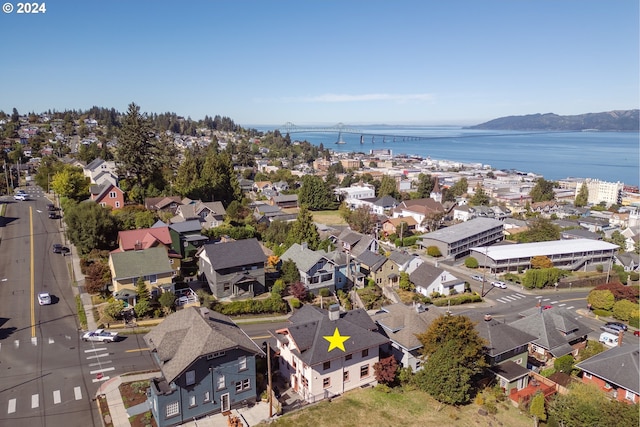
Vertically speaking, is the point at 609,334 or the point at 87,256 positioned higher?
the point at 87,256

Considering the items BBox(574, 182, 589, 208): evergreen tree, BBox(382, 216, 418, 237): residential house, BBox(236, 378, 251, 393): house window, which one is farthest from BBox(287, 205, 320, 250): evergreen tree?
BBox(574, 182, 589, 208): evergreen tree

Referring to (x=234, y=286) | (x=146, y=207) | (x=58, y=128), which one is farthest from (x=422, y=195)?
(x=58, y=128)

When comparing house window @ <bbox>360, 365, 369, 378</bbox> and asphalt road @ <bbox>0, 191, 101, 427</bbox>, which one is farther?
house window @ <bbox>360, 365, 369, 378</bbox>

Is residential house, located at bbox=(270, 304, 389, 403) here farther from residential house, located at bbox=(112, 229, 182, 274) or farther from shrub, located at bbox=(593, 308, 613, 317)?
shrub, located at bbox=(593, 308, 613, 317)

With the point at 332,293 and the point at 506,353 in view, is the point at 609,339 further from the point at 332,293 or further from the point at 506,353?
the point at 332,293

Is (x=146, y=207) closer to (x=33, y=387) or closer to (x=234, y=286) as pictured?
(x=234, y=286)

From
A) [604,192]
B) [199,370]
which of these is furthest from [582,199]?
[199,370]

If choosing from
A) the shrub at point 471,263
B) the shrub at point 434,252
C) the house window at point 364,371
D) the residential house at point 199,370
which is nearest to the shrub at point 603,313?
the shrub at point 471,263
